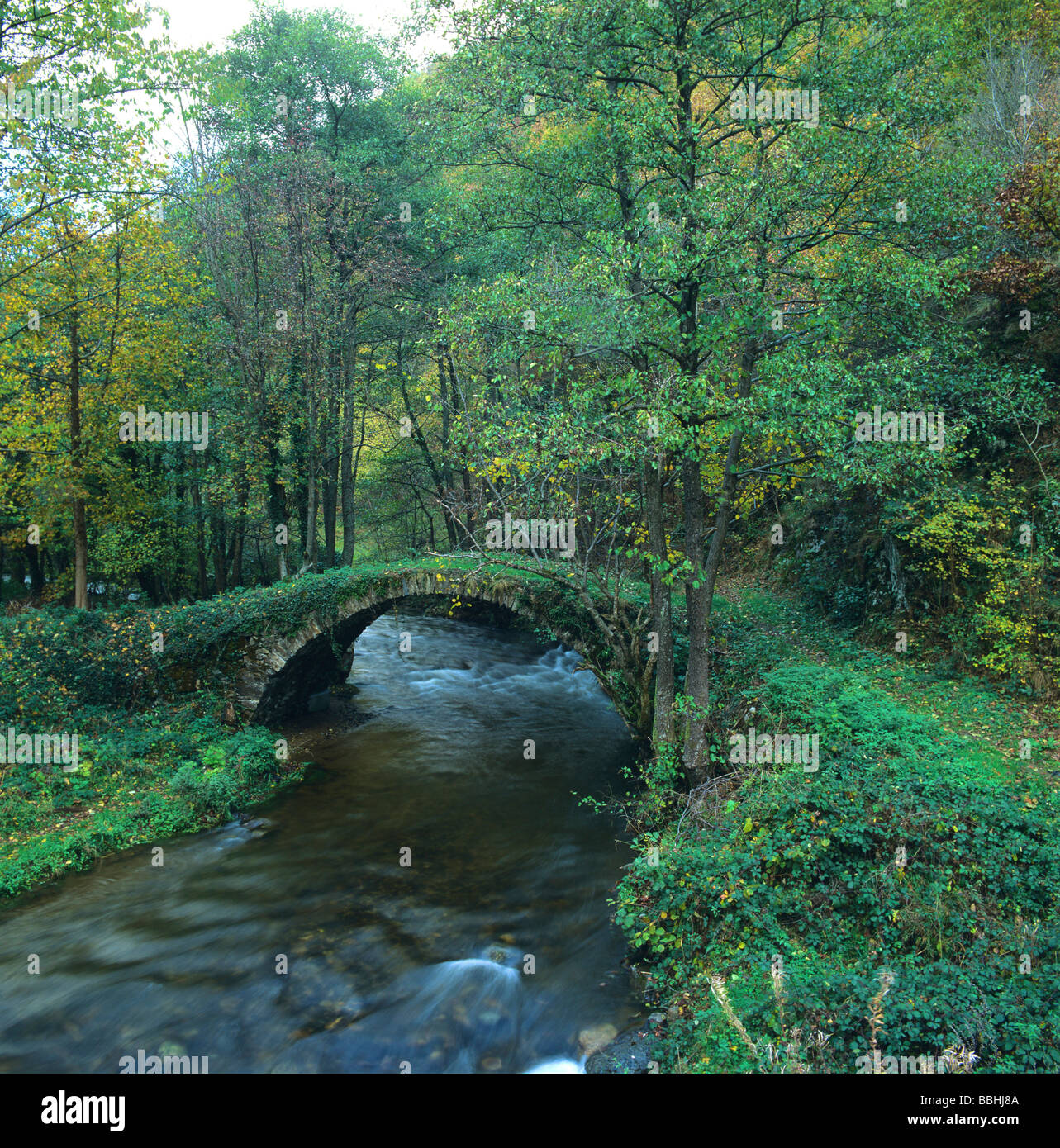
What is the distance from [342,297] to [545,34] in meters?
11.5

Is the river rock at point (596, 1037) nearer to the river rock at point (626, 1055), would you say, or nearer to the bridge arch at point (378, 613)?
the river rock at point (626, 1055)

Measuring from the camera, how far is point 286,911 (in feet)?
31.1

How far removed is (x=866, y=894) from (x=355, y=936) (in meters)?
→ 6.07

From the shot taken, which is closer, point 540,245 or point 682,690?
point 682,690

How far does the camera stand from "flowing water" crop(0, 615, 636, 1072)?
7312mm

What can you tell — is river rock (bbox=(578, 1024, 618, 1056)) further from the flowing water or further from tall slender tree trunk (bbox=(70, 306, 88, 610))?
tall slender tree trunk (bbox=(70, 306, 88, 610))

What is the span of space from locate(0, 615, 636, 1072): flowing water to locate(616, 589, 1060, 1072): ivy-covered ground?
1296 millimetres

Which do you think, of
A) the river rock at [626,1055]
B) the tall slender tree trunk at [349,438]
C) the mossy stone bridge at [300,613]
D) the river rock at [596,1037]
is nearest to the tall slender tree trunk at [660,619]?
the mossy stone bridge at [300,613]

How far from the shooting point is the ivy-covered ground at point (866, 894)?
18.7ft

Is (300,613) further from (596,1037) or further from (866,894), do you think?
(866,894)

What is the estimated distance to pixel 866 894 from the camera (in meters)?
7.06

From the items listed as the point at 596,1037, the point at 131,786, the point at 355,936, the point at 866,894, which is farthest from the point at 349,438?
the point at 866,894

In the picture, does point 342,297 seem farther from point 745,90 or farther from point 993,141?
point 993,141

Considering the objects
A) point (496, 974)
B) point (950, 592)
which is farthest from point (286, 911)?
point (950, 592)
